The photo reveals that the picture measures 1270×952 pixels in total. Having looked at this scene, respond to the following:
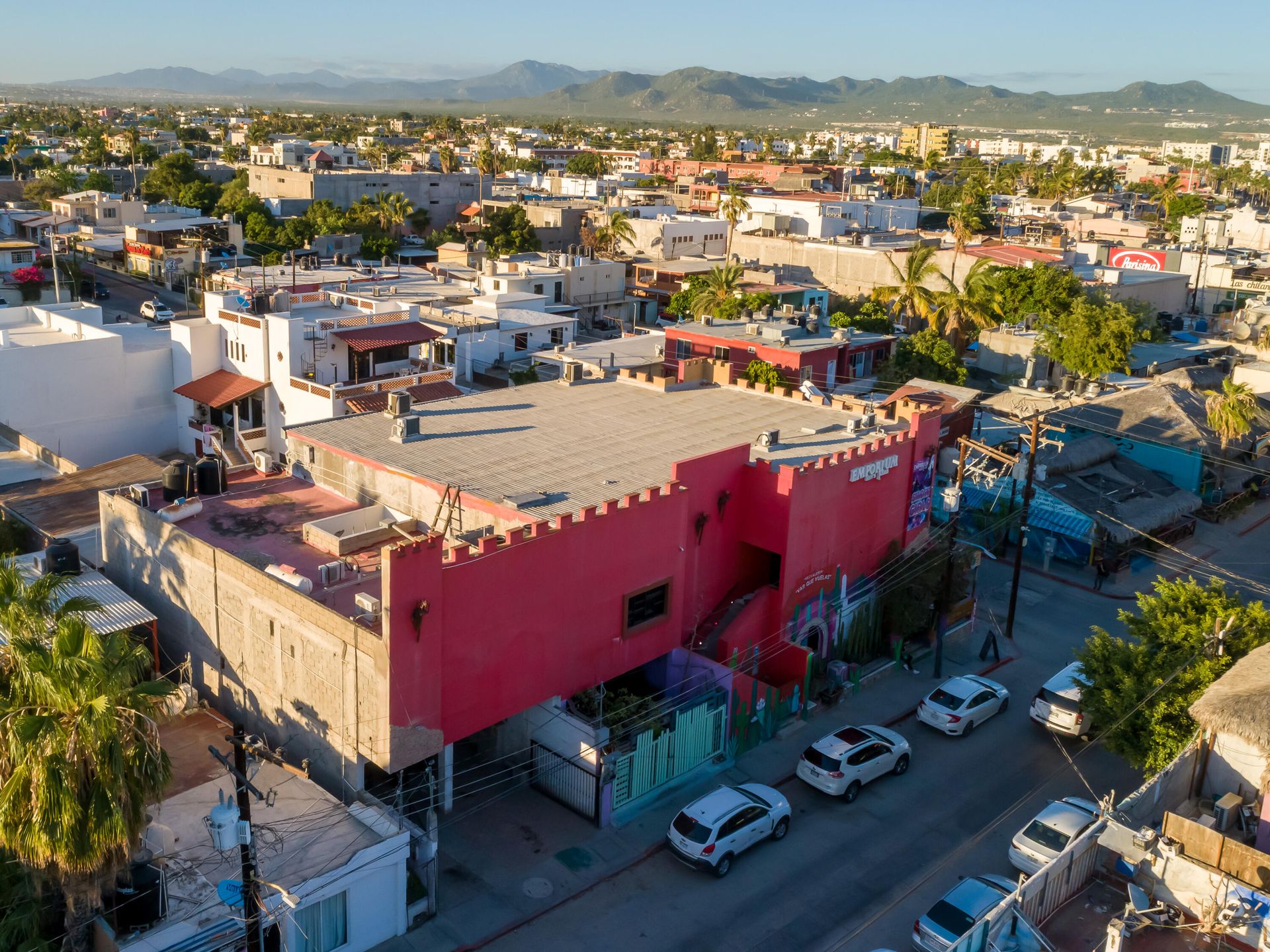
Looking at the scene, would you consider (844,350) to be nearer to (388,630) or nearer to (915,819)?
(915,819)

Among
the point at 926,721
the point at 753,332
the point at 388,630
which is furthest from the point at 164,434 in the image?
the point at 926,721

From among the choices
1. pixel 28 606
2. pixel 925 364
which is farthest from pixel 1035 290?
pixel 28 606

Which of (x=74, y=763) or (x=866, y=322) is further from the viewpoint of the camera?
(x=866, y=322)

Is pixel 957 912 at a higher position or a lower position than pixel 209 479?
lower

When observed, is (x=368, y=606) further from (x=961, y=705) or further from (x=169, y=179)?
(x=169, y=179)

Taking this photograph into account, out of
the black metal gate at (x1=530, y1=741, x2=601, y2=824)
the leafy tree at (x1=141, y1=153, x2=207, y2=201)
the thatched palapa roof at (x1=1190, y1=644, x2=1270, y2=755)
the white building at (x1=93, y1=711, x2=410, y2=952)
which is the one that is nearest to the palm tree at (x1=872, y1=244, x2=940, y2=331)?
the thatched palapa roof at (x1=1190, y1=644, x2=1270, y2=755)

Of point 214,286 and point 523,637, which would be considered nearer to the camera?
point 523,637
